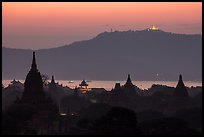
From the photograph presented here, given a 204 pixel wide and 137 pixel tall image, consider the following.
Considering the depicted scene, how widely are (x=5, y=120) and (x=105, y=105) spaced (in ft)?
124

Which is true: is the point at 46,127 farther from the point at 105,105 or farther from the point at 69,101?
the point at 69,101

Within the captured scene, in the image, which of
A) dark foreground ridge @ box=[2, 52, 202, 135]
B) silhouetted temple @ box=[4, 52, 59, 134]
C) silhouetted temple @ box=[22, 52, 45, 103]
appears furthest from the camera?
silhouetted temple @ box=[22, 52, 45, 103]

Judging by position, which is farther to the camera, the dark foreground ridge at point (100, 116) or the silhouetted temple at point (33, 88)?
the silhouetted temple at point (33, 88)

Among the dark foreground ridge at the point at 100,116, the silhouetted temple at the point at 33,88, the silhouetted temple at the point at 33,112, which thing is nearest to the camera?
the dark foreground ridge at the point at 100,116

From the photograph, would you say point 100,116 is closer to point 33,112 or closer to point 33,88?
point 33,88

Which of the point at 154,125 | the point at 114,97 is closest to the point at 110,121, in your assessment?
the point at 154,125

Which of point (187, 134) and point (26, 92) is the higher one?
→ point (26, 92)

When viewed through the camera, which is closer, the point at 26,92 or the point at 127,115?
the point at 127,115

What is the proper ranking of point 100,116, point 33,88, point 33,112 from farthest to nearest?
point 100,116 → point 33,88 → point 33,112

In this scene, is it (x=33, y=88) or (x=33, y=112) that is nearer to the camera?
(x=33, y=112)

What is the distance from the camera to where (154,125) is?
5547 cm

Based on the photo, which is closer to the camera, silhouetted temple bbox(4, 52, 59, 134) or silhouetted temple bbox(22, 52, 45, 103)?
silhouetted temple bbox(4, 52, 59, 134)

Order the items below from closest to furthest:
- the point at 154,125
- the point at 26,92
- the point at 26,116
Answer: the point at 154,125 < the point at 26,116 < the point at 26,92

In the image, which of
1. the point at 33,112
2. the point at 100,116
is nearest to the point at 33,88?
the point at 33,112
